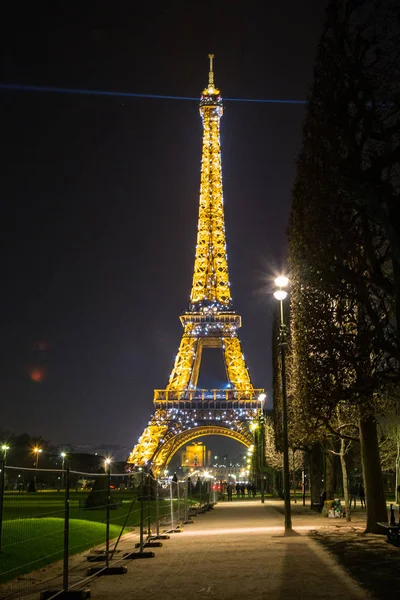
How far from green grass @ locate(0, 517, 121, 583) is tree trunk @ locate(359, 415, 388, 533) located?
8047mm

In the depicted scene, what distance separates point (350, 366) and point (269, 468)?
49.8 metres

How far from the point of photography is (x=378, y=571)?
507 inches

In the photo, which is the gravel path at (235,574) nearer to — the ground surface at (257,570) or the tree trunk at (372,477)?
the ground surface at (257,570)

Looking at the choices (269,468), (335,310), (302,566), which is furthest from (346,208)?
(269,468)

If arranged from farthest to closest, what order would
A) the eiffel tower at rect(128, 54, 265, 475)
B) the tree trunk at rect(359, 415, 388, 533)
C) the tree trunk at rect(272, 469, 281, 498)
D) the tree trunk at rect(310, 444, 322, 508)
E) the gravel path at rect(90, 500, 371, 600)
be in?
→ the eiffel tower at rect(128, 54, 265, 475), the tree trunk at rect(272, 469, 281, 498), the tree trunk at rect(310, 444, 322, 508), the tree trunk at rect(359, 415, 388, 533), the gravel path at rect(90, 500, 371, 600)

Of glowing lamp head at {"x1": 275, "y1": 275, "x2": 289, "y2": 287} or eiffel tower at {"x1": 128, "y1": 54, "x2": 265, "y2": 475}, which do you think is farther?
eiffel tower at {"x1": 128, "y1": 54, "x2": 265, "y2": 475}

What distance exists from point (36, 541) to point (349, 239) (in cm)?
1083

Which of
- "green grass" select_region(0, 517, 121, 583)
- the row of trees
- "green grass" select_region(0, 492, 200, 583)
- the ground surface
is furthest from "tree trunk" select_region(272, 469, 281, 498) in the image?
"green grass" select_region(0, 517, 121, 583)

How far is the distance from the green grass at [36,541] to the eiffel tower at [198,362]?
47.0 meters

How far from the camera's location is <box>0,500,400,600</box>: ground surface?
10.8 m

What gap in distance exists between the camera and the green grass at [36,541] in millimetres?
13141

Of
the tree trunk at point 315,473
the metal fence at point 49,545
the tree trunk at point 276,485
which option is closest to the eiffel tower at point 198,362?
the tree trunk at point 276,485

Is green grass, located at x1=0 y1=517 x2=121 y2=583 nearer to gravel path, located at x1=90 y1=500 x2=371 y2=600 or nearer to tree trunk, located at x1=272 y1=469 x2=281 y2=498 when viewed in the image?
gravel path, located at x1=90 y1=500 x2=371 y2=600

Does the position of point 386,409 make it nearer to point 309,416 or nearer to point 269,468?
point 309,416
